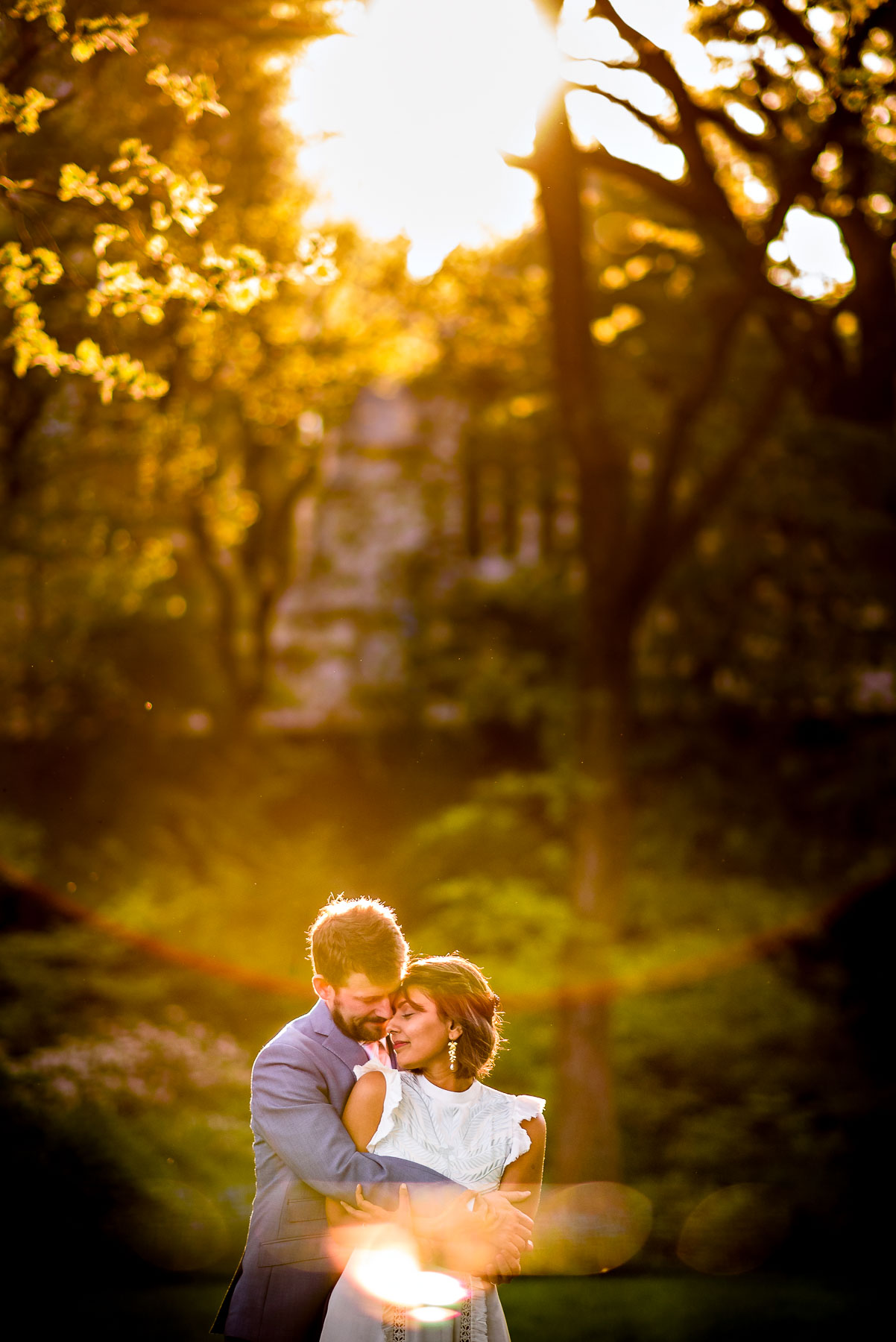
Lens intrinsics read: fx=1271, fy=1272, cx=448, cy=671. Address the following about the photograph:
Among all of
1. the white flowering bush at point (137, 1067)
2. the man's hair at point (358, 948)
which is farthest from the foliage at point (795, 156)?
the white flowering bush at point (137, 1067)

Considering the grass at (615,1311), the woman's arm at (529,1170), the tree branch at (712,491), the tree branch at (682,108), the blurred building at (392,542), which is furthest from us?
the blurred building at (392,542)

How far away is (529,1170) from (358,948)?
85 cm

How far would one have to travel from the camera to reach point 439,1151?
3.72 m

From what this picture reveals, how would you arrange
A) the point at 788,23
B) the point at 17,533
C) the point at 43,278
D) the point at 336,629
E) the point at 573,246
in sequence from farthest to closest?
1. the point at 336,629
2. the point at 17,533
3. the point at 573,246
4. the point at 788,23
5. the point at 43,278

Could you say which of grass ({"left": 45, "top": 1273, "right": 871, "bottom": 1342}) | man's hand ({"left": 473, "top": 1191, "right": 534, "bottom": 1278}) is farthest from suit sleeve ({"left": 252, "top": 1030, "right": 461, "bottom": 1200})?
grass ({"left": 45, "top": 1273, "right": 871, "bottom": 1342})

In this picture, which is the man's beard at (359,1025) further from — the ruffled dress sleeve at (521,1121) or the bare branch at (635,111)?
the bare branch at (635,111)

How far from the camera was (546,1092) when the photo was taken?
582 inches

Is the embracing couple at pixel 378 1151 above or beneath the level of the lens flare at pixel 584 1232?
above

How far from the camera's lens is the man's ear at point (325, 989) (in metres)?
3.81

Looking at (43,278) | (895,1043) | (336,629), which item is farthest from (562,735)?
(336,629)

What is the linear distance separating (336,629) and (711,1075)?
15.4m

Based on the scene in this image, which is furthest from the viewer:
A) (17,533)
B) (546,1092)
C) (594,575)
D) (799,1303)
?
(546,1092)

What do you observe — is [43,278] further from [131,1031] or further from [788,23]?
[131,1031]

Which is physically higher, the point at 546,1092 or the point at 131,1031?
the point at 131,1031
